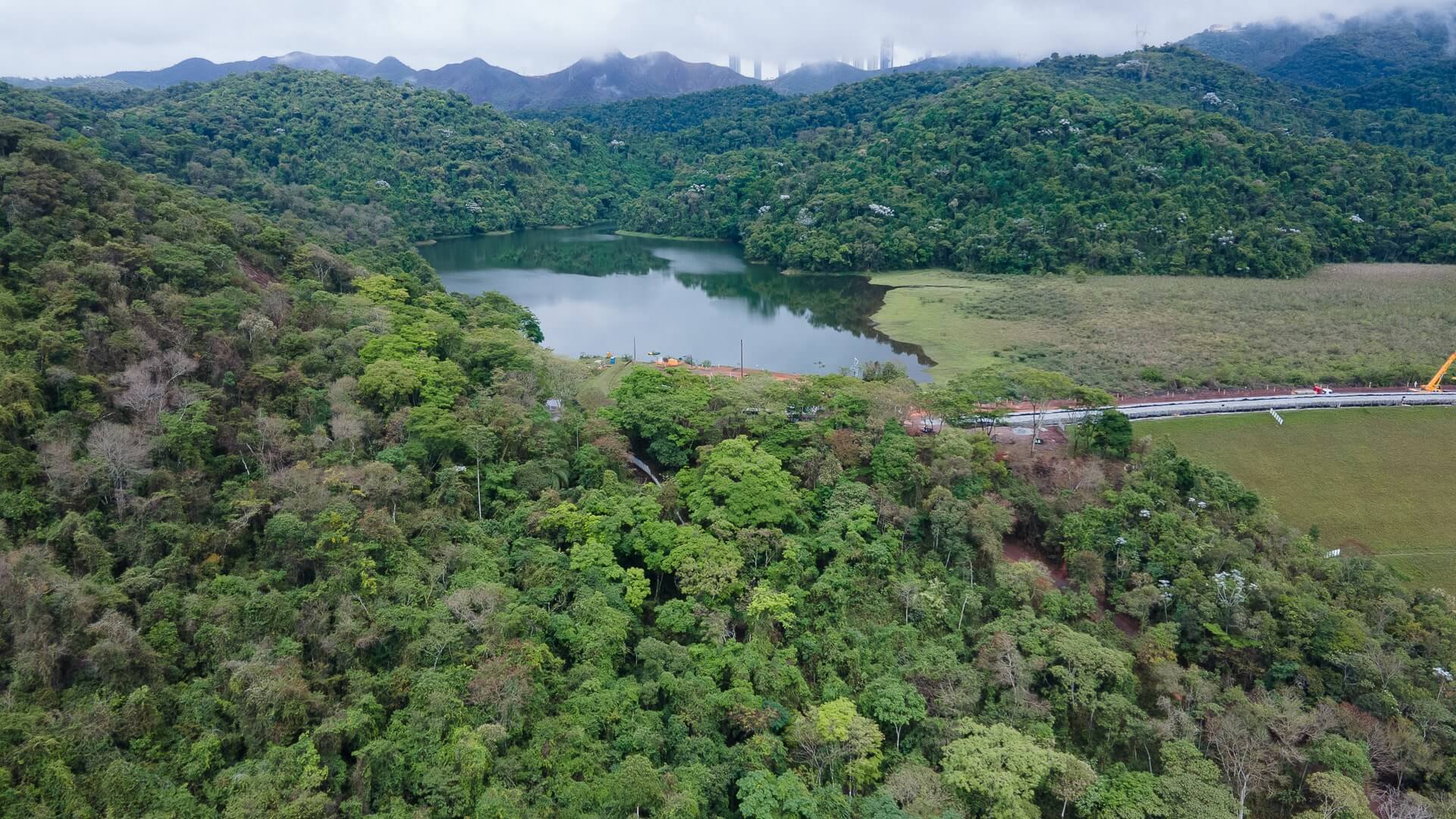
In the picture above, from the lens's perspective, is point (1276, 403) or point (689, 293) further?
point (689, 293)

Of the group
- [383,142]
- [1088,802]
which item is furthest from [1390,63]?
[1088,802]

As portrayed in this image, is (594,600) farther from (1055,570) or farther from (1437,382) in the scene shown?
(1437,382)

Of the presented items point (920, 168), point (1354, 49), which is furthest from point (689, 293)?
point (1354, 49)

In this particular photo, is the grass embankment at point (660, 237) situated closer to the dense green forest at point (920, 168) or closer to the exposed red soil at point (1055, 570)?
the dense green forest at point (920, 168)

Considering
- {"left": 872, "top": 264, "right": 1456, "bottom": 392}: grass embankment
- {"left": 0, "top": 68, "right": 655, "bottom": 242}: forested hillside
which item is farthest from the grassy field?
{"left": 0, "top": 68, "right": 655, "bottom": 242}: forested hillside

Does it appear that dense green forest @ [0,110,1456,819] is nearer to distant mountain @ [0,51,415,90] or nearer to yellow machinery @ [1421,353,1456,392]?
yellow machinery @ [1421,353,1456,392]

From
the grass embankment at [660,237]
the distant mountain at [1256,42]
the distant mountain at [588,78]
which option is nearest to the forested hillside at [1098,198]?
the grass embankment at [660,237]
